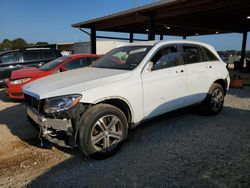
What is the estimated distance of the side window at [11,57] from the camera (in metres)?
9.71

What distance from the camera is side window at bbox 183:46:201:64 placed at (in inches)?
179

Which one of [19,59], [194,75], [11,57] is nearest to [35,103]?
[194,75]

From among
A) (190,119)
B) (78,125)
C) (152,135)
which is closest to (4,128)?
(78,125)

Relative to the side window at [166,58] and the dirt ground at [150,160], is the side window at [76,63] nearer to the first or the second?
the dirt ground at [150,160]

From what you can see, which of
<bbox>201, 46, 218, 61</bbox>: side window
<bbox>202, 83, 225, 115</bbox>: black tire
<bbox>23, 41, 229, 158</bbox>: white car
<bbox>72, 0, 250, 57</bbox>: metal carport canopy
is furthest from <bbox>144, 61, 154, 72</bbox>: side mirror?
<bbox>72, 0, 250, 57</bbox>: metal carport canopy

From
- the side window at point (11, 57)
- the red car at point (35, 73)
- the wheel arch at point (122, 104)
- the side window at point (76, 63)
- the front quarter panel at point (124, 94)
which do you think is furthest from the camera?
the side window at point (11, 57)

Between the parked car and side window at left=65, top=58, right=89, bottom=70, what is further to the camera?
the parked car

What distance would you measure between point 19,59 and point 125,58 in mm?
7164

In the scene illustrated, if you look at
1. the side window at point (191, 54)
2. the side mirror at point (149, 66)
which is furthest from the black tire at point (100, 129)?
the side window at point (191, 54)

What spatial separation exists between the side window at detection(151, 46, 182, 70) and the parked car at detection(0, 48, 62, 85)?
7.03m

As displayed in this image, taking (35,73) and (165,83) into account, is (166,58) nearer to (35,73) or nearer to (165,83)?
(165,83)

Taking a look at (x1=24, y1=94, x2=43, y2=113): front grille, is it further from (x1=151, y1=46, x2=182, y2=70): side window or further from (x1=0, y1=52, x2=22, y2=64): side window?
(x1=0, y1=52, x2=22, y2=64): side window

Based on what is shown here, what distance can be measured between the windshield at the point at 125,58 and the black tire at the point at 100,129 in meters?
0.91

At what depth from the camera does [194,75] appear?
455 cm
